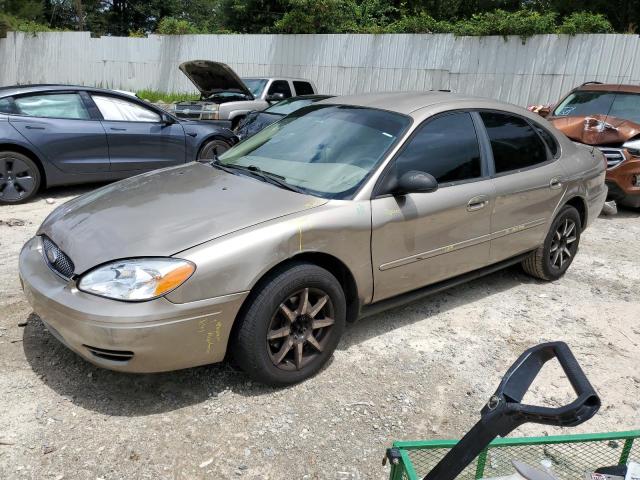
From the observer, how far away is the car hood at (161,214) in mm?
2867

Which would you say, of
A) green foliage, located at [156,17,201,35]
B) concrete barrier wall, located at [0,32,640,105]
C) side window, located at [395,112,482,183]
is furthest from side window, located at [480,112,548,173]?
green foliage, located at [156,17,201,35]

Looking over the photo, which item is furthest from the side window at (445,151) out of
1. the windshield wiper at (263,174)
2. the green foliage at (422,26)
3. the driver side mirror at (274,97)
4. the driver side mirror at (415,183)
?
the green foliage at (422,26)

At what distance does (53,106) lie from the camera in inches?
279

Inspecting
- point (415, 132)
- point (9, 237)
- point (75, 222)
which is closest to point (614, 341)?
point (415, 132)

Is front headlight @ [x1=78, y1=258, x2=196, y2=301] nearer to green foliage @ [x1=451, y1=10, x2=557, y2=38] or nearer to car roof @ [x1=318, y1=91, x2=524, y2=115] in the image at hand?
car roof @ [x1=318, y1=91, x2=524, y2=115]

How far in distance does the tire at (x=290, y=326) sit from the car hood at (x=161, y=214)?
14.9 inches

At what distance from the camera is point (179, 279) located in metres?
2.71

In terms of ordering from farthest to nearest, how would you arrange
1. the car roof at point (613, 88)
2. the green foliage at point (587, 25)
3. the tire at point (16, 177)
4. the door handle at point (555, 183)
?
1. the green foliage at point (587, 25)
2. the car roof at point (613, 88)
3. the tire at point (16, 177)
4. the door handle at point (555, 183)

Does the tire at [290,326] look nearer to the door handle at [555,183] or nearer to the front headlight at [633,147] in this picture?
the door handle at [555,183]

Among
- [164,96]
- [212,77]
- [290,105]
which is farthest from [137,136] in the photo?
[164,96]

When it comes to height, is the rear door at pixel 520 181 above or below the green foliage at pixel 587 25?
below

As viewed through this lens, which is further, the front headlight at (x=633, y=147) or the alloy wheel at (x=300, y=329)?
the front headlight at (x=633, y=147)

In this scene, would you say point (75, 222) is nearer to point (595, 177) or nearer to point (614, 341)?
point (614, 341)

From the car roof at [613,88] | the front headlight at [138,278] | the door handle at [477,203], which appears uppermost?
the car roof at [613,88]
